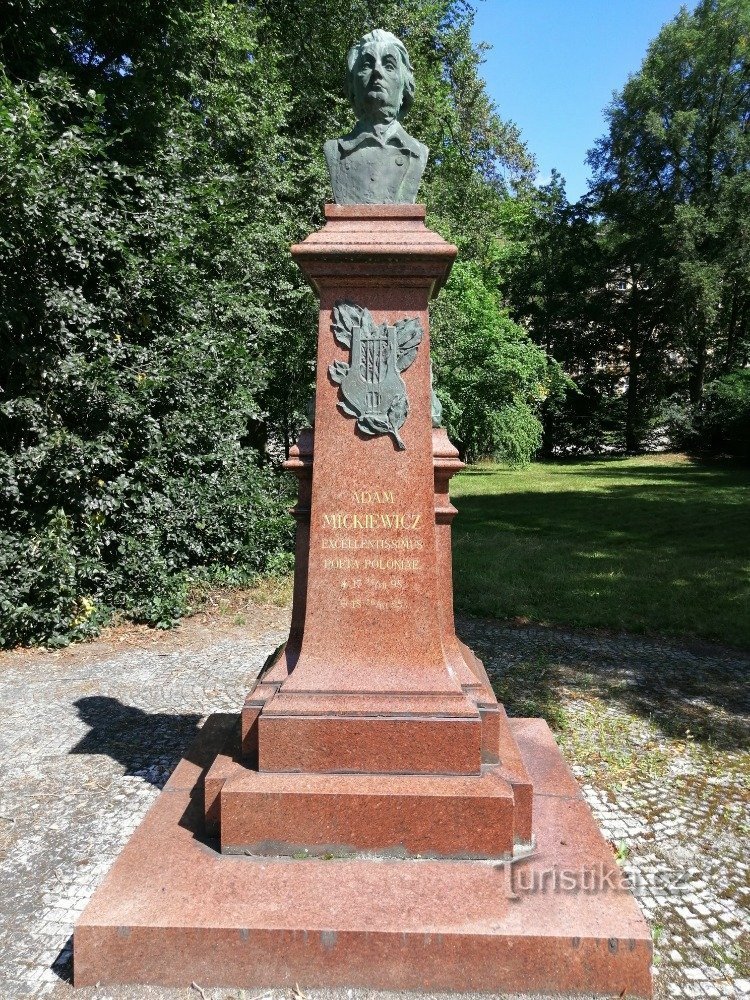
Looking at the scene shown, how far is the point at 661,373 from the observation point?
3359cm

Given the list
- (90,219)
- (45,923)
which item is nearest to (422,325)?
(45,923)

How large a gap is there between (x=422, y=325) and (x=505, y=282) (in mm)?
33397

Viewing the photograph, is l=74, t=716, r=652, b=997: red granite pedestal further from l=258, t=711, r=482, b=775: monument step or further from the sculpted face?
the sculpted face

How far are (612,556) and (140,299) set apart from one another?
7728 mm

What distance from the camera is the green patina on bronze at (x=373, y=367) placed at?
327 centimetres

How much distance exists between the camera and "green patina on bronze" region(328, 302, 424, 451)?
3.27m

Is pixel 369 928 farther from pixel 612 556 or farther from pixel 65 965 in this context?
pixel 612 556

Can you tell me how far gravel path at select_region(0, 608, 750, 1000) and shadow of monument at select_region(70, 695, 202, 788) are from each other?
16mm

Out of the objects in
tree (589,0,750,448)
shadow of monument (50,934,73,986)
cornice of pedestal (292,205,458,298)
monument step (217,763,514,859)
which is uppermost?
tree (589,0,750,448)

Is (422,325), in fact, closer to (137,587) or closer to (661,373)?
(137,587)

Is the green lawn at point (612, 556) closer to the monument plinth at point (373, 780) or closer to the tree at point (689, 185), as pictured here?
the monument plinth at point (373, 780)

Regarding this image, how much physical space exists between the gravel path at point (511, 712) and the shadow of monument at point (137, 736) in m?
0.02

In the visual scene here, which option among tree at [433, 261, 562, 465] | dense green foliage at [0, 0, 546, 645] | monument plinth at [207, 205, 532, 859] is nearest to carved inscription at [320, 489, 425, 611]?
monument plinth at [207, 205, 532, 859]

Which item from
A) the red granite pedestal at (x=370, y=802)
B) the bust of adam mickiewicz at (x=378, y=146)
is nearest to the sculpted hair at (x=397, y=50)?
the bust of adam mickiewicz at (x=378, y=146)
